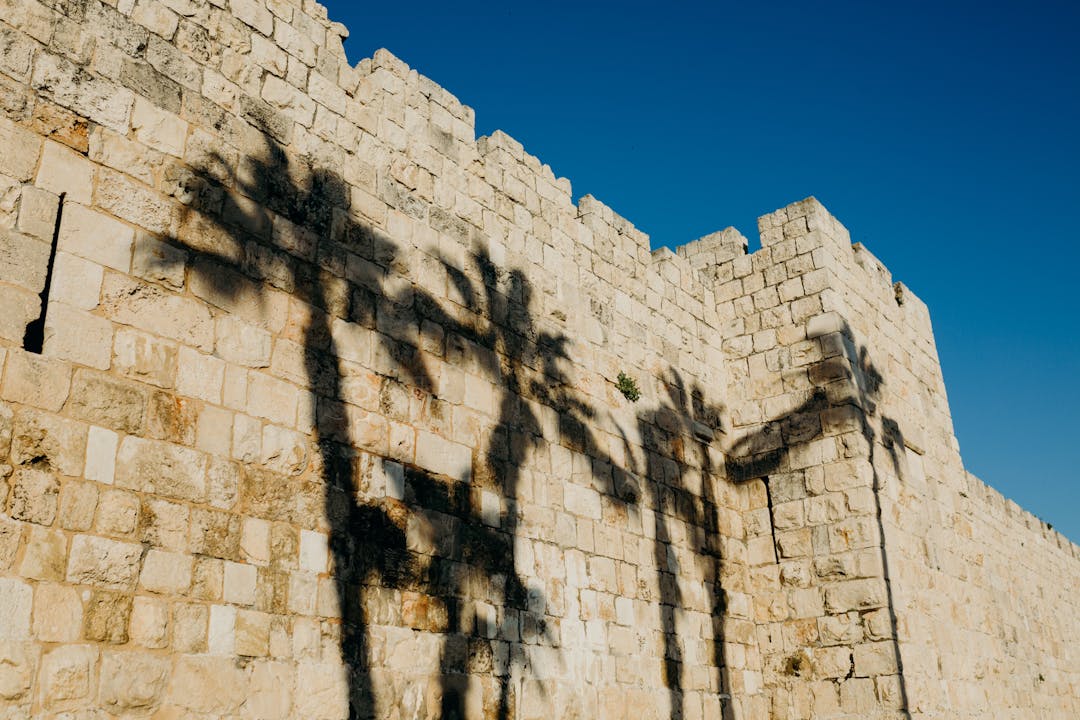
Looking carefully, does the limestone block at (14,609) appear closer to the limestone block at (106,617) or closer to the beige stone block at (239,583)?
the limestone block at (106,617)

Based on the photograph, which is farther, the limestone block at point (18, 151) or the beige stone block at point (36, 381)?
the limestone block at point (18, 151)

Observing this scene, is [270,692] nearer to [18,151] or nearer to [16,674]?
[16,674]

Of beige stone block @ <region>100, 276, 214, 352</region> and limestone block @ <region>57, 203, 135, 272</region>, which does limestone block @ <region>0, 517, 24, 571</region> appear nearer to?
beige stone block @ <region>100, 276, 214, 352</region>

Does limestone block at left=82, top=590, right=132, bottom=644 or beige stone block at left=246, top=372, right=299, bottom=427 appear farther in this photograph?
Answer: beige stone block at left=246, top=372, right=299, bottom=427

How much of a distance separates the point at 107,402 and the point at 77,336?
0.35 m

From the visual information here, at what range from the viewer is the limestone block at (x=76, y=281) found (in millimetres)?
4594

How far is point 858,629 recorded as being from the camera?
853 centimetres

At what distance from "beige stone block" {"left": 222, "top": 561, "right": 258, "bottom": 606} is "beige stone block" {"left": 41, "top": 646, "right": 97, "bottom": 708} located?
29.9 inches

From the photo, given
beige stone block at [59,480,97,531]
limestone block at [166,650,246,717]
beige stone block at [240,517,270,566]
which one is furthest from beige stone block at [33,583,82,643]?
beige stone block at [240,517,270,566]

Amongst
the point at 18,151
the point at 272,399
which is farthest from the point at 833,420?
the point at 18,151

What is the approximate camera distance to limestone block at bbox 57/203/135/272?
4.70 metres

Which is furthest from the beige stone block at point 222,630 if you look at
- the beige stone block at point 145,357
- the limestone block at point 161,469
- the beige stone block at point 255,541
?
the beige stone block at point 145,357

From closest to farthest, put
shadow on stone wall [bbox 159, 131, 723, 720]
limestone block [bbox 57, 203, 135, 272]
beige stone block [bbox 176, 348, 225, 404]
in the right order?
limestone block [bbox 57, 203, 135, 272] < beige stone block [bbox 176, 348, 225, 404] < shadow on stone wall [bbox 159, 131, 723, 720]

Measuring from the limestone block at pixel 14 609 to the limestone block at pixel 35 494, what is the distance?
0.29 meters
